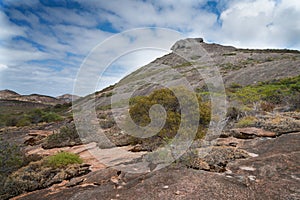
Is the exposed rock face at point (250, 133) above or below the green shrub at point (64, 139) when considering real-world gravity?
above

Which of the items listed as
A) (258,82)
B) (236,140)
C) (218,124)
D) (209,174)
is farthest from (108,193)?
(258,82)

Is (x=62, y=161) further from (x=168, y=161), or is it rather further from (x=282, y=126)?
(x=282, y=126)

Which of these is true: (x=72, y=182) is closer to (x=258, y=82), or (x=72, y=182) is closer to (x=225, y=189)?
(x=225, y=189)

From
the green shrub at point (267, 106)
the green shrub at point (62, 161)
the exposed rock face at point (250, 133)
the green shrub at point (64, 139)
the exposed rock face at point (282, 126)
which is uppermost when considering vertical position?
the green shrub at point (267, 106)

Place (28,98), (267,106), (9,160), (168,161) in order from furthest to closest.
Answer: (28,98)
(267,106)
(9,160)
(168,161)

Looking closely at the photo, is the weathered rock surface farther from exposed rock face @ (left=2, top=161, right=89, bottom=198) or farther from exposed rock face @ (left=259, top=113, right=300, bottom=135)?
exposed rock face @ (left=259, top=113, right=300, bottom=135)

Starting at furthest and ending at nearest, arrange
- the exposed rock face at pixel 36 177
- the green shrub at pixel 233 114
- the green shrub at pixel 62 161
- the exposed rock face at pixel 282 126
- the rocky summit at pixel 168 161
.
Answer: the green shrub at pixel 233 114 → the exposed rock face at pixel 282 126 → the green shrub at pixel 62 161 → the exposed rock face at pixel 36 177 → the rocky summit at pixel 168 161

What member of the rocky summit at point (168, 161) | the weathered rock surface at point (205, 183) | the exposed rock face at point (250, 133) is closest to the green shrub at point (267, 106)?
the rocky summit at point (168, 161)

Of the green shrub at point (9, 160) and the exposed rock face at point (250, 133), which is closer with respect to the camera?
the green shrub at point (9, 160)

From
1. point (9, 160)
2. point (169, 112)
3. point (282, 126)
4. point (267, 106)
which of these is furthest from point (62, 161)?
point (267, 106)

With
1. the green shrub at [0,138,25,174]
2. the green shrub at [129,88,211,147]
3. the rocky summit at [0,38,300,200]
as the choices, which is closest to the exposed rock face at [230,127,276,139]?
the rocky summit at [0,38,300,200]

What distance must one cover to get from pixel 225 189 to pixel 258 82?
76.0ft

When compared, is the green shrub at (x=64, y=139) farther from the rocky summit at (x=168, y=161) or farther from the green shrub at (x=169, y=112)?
the green shrub at (x=169, y=112)

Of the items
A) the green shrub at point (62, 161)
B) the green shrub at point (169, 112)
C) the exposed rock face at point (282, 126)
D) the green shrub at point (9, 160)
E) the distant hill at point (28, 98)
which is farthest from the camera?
the distant hill at point (28, 98)
